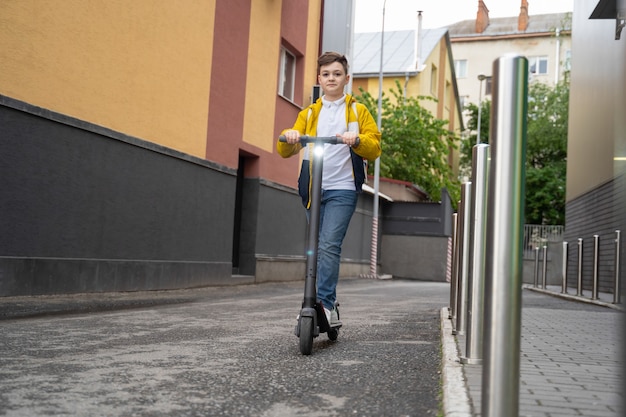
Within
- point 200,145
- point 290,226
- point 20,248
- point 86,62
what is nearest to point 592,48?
point 290,226

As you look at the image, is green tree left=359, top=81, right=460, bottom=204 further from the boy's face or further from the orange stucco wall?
the boy's face

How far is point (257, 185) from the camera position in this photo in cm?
1473

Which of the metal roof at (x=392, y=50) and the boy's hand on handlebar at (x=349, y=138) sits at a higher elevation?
the metal roof at (x=392, y=50)

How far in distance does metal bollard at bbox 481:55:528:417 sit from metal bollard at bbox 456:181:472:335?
92.9 inches

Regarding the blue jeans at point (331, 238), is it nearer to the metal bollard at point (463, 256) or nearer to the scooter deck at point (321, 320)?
the scooter deck at point (321, 320)

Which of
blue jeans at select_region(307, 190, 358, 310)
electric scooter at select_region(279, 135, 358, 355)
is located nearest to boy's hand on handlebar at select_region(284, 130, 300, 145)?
electric scooter at select_region(279, 135, 358, 355)

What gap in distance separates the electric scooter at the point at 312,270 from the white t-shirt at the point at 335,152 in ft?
1.37

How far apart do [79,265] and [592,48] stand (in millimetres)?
14362

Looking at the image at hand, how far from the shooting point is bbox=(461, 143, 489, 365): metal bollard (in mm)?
3746

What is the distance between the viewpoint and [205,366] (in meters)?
3.71

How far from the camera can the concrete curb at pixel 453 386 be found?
8.54 ft

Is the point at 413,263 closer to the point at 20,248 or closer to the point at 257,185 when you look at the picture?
the point at 257,185

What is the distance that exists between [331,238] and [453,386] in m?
1.74

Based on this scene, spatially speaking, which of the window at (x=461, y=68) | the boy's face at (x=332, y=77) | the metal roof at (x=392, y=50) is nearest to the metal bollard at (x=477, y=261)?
the boy's face at (x=332, y=77)
